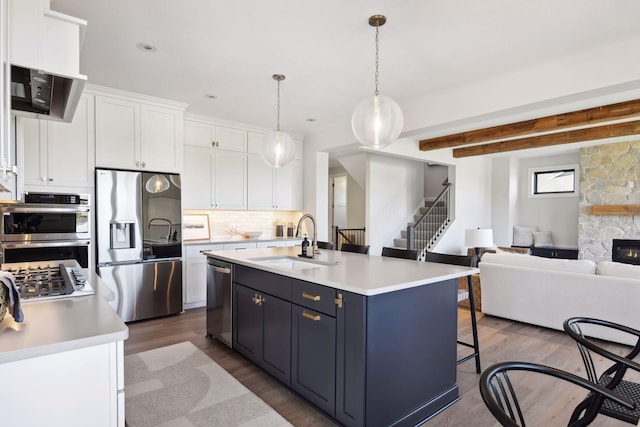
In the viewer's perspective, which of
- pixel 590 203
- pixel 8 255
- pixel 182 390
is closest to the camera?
pixel 182 390

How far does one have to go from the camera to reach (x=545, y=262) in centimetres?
402

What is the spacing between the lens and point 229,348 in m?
3.36

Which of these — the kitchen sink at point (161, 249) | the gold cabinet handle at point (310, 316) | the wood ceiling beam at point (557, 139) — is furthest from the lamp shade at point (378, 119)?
the wood ceiling beam at point (557, 139)

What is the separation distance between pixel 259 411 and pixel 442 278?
4.93 ft

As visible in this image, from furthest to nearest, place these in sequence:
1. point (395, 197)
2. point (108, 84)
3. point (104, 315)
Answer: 1. point (395, 197)
2. point (108, 84)
3. point (104, 315)

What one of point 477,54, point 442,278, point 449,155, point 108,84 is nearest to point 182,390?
point 442,278

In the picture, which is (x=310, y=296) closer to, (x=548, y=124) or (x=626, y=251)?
(x=548, y=124)

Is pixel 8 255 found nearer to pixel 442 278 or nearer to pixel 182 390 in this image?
pixel 182 390

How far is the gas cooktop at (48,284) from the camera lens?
5.25ft

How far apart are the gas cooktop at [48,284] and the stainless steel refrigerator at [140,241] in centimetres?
171

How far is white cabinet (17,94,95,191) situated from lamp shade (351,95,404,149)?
3.15 metres

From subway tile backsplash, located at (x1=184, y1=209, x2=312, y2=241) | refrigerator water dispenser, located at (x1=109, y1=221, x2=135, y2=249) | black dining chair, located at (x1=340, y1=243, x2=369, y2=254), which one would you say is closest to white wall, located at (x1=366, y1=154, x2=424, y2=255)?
subway tile backsplash, located at (x1=184, y1=209, x2=312, y2=241)

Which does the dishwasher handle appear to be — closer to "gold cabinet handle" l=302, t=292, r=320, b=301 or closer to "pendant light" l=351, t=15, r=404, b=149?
"gold cabinet handle" l=302, t=292, r=320, b=301

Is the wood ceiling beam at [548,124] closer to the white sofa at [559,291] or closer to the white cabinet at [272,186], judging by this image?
the white sofa at [559,291]
